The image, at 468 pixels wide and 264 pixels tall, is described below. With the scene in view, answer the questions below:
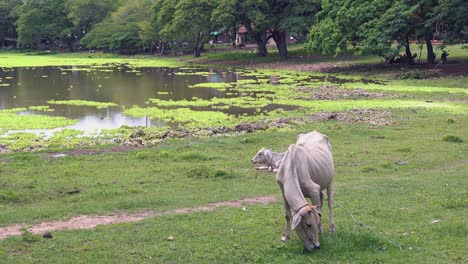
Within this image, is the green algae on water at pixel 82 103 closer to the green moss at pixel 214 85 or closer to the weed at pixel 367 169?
the green moss at pixel 214 85

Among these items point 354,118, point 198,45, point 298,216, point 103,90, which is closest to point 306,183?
point 298,216

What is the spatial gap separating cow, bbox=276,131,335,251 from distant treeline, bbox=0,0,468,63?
32.7m

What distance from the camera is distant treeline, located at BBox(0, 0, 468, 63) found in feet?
133

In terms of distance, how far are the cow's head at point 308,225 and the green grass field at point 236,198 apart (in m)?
0.20

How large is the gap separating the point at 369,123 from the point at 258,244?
47.0 feet

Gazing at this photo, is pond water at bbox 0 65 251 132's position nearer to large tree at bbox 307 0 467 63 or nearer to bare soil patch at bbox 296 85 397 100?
bare soil patch at bbox 296 85 397 100

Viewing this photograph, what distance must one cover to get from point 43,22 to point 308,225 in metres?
96.7

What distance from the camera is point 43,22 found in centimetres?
9594

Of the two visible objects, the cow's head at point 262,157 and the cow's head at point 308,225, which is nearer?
the cow's head at point 308,225

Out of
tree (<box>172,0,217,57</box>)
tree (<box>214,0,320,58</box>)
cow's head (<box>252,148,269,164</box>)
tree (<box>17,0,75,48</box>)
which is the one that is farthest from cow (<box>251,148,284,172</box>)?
tree (<box>17,0,75,48</box>)

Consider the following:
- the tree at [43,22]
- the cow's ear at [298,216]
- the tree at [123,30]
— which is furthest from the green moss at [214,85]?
the tree at [43,22]

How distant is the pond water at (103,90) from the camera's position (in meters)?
26.8

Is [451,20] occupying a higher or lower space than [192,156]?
higher

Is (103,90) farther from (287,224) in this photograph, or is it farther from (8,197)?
(287,224)
